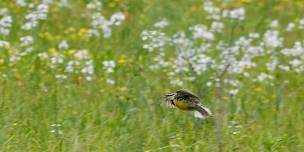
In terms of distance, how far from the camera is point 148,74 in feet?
19.5

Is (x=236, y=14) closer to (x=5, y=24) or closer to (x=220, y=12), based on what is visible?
(x=220, y=12)

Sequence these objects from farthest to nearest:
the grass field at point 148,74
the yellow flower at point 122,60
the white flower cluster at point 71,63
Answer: the yellow flower at point 122,60, the white flower cluster at point 71,63, the grass field at point 148,74

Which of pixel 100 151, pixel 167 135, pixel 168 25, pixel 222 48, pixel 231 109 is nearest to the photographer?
pixel 100 151

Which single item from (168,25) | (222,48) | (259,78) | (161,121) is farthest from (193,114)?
(168,25)

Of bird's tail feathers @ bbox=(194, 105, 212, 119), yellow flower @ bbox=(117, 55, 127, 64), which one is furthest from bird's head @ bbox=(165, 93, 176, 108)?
yellow flower @ bbox=(117, 55, 127, 64)

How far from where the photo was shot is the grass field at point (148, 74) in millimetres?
4820

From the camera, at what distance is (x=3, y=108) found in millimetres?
5027

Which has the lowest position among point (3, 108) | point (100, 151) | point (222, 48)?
point (100, 151)

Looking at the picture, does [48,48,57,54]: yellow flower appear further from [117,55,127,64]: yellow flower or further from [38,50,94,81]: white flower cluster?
A: [117,55,127,64]: yellow flower

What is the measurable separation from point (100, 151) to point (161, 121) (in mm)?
633

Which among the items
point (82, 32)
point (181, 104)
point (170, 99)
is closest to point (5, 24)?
point (82, 32)

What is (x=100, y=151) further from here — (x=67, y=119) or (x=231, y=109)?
(x=231, y=109)

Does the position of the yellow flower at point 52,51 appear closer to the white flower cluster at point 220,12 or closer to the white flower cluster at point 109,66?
the white flower cluster at point 109,66

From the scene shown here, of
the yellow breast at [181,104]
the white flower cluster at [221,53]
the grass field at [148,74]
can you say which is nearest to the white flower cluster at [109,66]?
the grass field at [148,74]
